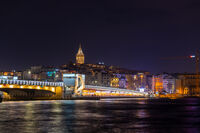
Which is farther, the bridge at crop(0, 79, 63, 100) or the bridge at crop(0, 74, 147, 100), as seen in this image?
the bridge at crop(0, 74, 147, 100)

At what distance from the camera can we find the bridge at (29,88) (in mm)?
97325

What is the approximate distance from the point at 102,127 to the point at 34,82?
77.6 meters

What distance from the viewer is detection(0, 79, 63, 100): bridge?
97.3 meters

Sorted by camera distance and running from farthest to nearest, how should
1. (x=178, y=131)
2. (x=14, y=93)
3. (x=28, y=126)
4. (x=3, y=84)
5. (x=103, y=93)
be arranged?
1. (x=103, y=93)
2. (x=14, y=93)
3. (x=3, y=84)
4. (x=28, y=126)
5. (x=178, y=131)

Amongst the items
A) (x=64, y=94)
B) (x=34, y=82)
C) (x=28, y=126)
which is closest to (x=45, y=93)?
(x=64, y=94)

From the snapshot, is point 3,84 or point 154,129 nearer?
point 154,129

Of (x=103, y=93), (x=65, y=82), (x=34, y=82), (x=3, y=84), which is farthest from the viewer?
(x=103, y=93)

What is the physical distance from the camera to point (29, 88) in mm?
104250

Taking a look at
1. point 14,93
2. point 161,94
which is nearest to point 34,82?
point 14,93

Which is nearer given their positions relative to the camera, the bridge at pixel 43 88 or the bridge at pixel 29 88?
the bridge at pixel 29 88

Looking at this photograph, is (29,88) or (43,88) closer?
(29,88)

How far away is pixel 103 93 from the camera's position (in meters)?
176

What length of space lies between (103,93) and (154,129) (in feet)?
476

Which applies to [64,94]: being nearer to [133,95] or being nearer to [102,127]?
[133,95]
